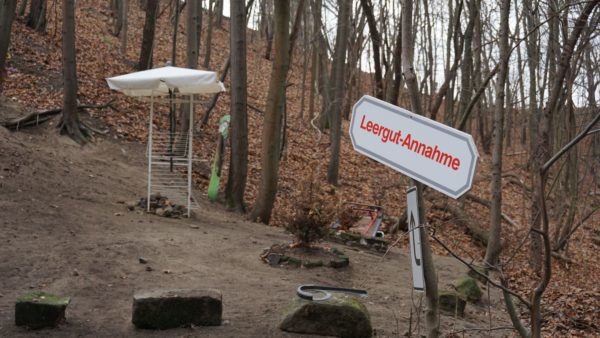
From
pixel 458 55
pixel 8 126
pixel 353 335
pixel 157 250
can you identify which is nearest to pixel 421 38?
pixel 458 55

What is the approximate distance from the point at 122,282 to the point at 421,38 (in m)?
25.7

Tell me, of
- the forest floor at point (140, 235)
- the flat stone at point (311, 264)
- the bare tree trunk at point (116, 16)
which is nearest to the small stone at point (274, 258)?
the forest floor at point (140, 235)

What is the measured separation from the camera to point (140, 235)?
8.82 meters

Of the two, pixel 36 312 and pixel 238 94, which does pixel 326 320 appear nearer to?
pixel 36 312

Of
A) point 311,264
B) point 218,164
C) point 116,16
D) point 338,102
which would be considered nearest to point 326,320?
point 311,264

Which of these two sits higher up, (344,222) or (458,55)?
(458,55)

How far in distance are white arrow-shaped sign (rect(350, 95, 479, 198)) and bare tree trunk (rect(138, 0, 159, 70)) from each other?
674 inches

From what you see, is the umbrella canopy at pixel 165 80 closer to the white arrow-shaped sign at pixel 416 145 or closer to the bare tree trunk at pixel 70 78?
the bare tree trunk at pixel 70 78

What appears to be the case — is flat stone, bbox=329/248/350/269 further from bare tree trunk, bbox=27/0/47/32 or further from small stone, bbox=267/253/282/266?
bare tree trunk, bbox=27/0/47/32

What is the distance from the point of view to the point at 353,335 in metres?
5.21

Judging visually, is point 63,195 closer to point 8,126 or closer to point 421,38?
point 8,126

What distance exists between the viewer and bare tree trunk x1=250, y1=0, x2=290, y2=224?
1126cm

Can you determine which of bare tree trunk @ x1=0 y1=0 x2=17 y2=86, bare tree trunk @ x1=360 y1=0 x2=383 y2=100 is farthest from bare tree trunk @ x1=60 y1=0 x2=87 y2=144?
bare tree trunk @ x1=360 y1=0 x2=383 y2=100

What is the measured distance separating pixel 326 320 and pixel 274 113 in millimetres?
6894
